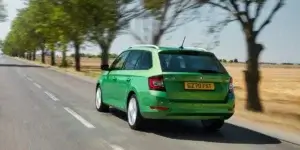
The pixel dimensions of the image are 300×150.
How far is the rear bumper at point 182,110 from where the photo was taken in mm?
8102

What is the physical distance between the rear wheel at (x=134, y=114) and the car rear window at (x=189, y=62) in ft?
3.18

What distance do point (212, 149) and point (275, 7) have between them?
6.70 meters

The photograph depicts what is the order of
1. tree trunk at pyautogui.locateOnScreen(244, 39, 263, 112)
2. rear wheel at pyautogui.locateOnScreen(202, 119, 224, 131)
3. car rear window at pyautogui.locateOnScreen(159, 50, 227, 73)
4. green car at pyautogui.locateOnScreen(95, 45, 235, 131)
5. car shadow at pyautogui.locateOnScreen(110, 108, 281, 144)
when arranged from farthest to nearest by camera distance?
tree trunk at pyautogui.locateOnScreen(244, 39, 263, 112)
rear wheel at pyautogui.locateOnScreen(202, 119, 224, 131)
car rear window at pyautogui.locateOnScreen(159, 50, 227, 73)
green car at pyautogui.locateOnScreen(95, 45, 235, 131)
car shadow at pyautogui.locateOnScreen(110, 108, 281, 144)

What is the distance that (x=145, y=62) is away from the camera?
8.99 m

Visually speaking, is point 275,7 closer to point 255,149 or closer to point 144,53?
point 144,53

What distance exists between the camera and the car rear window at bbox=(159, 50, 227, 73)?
27.7ft

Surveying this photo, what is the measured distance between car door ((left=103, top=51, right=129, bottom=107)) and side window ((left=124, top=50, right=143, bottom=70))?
0.26 meters

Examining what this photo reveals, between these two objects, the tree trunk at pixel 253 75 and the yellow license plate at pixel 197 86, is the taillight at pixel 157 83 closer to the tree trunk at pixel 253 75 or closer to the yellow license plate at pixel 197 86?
the yellow license plate at pixel 197 86

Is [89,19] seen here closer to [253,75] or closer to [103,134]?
[253,75]

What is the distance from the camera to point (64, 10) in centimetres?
3450

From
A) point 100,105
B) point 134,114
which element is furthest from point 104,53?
point 134,114

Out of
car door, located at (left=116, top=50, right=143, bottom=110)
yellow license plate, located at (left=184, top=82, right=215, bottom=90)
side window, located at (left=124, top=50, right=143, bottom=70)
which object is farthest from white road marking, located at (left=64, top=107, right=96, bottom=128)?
yellow license plate, located at (left=184, top=82, right=215, bottom=90)

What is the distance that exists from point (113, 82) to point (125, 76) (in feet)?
2.87

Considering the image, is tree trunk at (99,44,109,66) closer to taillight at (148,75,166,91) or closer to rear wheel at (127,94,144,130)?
rear wheel at (127,94,144,130)
